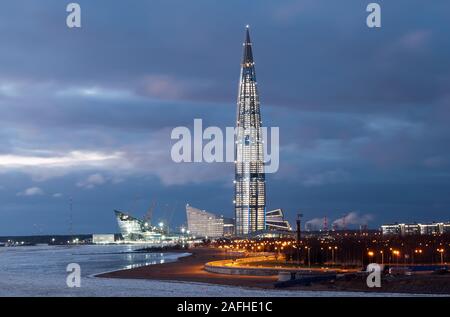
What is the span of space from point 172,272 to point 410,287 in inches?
1328

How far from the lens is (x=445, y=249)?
87562 mm

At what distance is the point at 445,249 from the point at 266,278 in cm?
2822

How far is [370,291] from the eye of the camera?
5478 cm

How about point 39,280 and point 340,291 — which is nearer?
point 340,291
